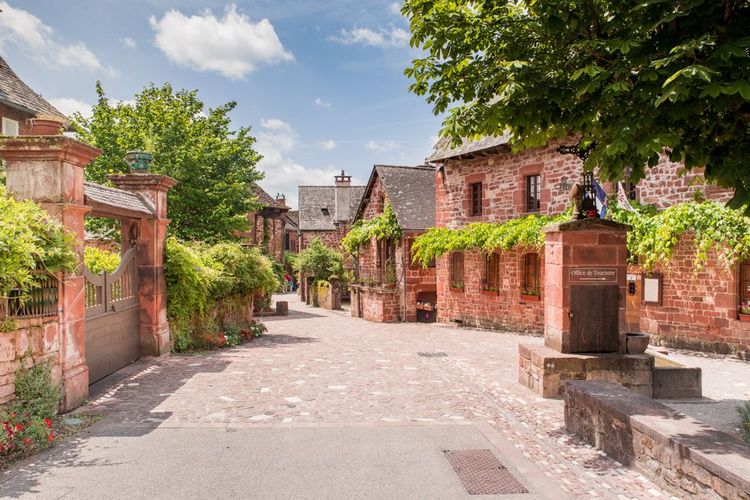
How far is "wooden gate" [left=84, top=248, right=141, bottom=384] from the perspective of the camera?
8523 mm

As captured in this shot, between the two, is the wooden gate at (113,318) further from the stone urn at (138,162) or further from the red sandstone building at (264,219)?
the red sandstone building at (264,219)

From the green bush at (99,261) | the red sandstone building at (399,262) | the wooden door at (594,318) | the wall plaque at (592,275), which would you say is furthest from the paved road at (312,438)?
the red sandstone building at (399,262)

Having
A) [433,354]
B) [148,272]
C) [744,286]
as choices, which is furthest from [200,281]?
[744,286]

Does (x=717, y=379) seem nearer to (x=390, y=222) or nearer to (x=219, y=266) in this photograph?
(x=219, y=266)

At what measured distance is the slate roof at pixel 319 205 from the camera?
151ft

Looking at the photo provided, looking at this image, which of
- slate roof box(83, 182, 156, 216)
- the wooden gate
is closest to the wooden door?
slate roof box(83, 182, 156, 216)

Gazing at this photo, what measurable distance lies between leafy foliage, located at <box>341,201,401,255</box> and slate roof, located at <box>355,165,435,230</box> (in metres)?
0.43

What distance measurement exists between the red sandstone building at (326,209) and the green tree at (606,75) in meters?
37.2

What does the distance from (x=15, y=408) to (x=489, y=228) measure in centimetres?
1422

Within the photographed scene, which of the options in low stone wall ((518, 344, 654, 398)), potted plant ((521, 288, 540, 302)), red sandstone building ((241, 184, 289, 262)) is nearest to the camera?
low stone wall ((518, 344, 654, 398))

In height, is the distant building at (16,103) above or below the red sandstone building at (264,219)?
above

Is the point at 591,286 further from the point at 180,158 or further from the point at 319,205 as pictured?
the point at 319,205

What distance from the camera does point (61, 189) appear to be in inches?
281

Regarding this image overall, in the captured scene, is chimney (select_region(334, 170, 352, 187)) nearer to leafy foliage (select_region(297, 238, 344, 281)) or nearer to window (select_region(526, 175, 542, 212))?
leafy foliage (select_region(297, 238, 344, 281))
